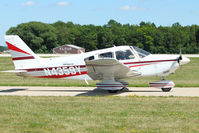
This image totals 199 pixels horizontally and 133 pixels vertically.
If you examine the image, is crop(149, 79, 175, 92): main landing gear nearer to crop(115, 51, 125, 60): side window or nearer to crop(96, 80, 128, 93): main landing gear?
crop(96, 80, 128, 93): main landing gear

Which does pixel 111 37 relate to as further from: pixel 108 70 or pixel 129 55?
pixel 108 70

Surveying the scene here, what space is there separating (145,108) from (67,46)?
285ft

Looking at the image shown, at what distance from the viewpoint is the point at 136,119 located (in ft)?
28.4

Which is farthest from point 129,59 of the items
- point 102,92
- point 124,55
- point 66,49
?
point 66,49

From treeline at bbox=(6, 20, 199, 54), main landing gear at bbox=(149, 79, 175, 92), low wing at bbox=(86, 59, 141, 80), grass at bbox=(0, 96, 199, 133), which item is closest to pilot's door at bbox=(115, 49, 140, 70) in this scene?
low wing at bbox=(86, 59, 141, 80)

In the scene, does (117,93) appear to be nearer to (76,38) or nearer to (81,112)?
(81,112)

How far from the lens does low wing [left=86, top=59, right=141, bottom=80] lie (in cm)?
1332

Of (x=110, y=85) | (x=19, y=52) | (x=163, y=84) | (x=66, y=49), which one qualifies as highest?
(x=66, y=49)

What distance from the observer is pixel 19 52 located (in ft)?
50.6

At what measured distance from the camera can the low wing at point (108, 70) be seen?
13.3 m

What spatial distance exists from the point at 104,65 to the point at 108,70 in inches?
16.9

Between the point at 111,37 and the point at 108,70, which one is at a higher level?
the point at 111,37

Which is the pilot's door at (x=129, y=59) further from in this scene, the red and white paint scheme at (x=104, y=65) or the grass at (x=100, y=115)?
the grass at (x=100, y=115)

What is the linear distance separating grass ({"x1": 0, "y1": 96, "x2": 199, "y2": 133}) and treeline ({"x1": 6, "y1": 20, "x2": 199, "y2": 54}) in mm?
64427
